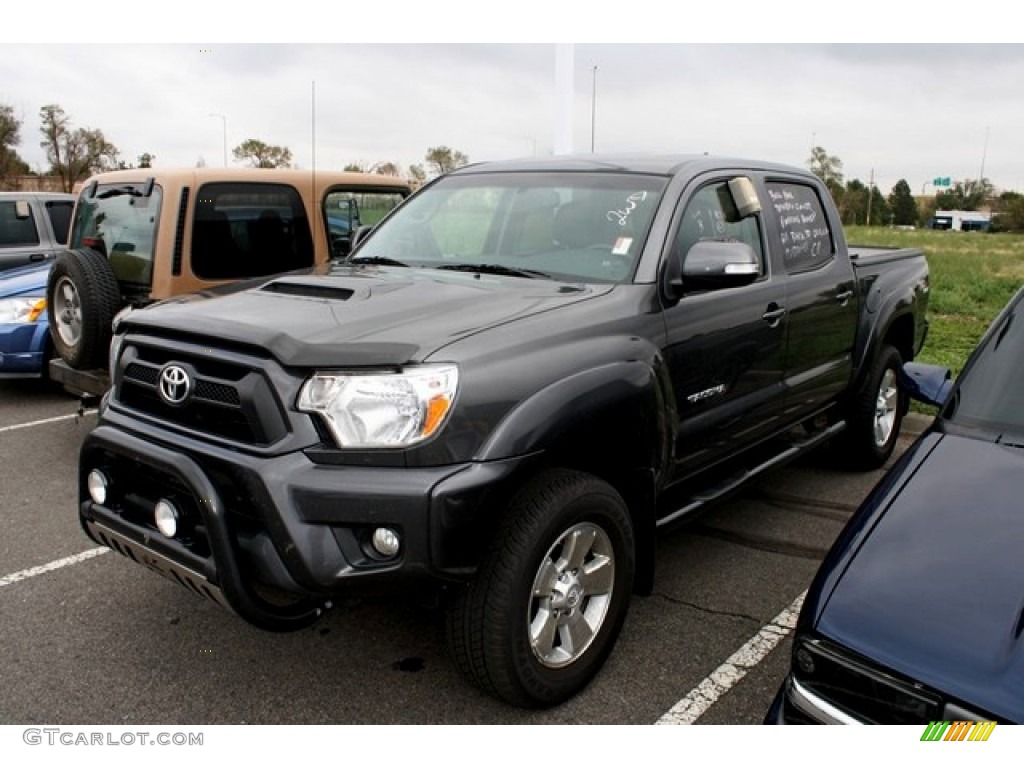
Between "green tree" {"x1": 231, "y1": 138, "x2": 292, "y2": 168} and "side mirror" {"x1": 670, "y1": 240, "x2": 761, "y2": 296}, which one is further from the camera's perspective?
"green tree" {"x1": 231, "y1": 138, "x2": 292, "y2": 168}

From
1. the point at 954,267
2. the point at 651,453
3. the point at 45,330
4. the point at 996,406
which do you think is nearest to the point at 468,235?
the point at 651,453

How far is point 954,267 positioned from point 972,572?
74.3 feet

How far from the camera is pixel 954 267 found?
21828 millimetres

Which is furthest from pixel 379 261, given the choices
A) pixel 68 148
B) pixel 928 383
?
pixel 68 148

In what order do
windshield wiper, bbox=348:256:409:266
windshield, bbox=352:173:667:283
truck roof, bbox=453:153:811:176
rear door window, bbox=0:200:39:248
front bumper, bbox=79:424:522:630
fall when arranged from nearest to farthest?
1. front bumper, bbox=79:424:522:630
2. windshield, bbox=352:173:667:283
3. truck roof, bbox=453:153:811:176
4. windshield wiper, bbox=348:256:409:266
5. rear door window, bbox=0:200:39:248

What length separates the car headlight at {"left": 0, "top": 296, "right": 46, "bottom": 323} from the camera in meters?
6.88

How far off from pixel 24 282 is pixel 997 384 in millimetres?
7210

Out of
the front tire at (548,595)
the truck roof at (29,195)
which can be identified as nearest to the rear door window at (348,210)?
the front tire at (548,595)

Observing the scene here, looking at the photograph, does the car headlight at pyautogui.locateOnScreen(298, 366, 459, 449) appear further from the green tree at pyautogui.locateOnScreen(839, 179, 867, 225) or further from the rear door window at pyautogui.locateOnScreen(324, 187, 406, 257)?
the green tree at pyautogui.locateOnScreen(839, 179, 867, 225)

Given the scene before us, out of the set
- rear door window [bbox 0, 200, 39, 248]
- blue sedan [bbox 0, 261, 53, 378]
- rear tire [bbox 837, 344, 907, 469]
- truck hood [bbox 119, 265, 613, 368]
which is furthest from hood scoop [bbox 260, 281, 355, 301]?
rear door window [bbox 0, 200, 39, 248]

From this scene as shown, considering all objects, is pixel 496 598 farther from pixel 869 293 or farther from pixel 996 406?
pixel 869 293

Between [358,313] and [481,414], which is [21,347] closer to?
[358,313]
